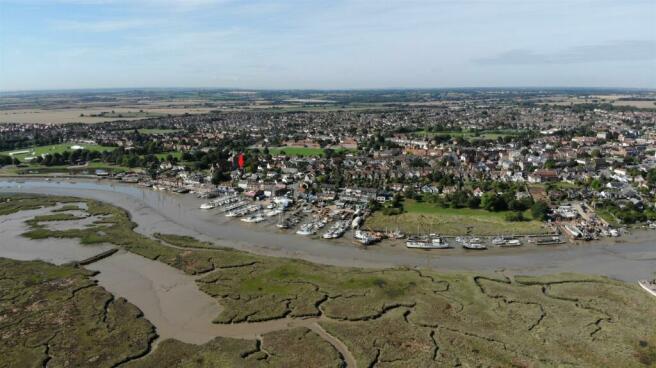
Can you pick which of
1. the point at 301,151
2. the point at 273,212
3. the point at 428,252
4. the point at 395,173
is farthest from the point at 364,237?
the point at 301,151

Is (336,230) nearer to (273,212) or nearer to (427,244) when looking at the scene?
(427,244)

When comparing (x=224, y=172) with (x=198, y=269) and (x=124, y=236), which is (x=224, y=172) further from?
(x=198, y=269)

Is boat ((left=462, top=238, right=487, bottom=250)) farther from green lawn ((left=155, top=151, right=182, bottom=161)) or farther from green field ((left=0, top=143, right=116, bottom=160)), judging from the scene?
green field ((left=0, top=143, right=116, bottom=160))

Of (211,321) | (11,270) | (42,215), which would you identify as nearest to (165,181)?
(42,215)

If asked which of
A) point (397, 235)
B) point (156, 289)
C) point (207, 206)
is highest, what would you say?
point (397, 235)

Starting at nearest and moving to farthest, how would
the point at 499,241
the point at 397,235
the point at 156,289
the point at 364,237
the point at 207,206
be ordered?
the point at 156,289
the point at 499,241
the point at 364,237
the point at 397,235
the point at 207,206

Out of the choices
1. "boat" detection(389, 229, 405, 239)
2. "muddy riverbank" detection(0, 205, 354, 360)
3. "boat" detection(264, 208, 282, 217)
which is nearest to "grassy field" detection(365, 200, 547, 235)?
"boat" detection(389, 229, 405, 239)

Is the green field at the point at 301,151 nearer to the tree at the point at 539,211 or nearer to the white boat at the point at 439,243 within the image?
the tree at the point at 539,211
